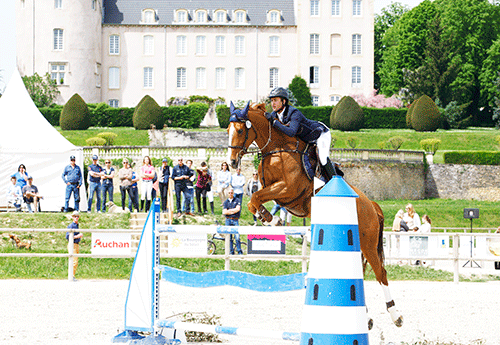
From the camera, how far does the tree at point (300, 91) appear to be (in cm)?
6340

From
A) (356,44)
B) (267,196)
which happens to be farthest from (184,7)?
(267,196)

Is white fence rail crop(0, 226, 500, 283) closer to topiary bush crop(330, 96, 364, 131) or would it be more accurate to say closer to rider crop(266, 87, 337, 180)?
rider crop(266, 87, 337, 180)

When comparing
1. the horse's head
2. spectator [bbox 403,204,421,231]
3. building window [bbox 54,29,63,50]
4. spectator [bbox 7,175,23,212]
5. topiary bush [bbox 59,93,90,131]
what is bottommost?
spectator [bbox 403,204,421,231]

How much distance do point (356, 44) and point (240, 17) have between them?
442 inches

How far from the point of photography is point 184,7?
70125 millimetres

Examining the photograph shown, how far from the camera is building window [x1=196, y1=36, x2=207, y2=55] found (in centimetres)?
6869

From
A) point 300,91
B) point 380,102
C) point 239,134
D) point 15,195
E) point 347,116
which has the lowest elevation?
point 15,195

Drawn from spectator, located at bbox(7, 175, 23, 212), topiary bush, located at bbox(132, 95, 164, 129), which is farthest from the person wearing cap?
topiary bush, located at bbox(132, 95, 164, 129)

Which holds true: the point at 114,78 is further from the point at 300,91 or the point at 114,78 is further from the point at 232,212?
the point at 232,212

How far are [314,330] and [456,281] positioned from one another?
452 inches

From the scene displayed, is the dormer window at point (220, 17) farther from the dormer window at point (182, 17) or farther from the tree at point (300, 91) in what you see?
the tree at point (300, 91)

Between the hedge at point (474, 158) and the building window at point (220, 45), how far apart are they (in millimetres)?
30176

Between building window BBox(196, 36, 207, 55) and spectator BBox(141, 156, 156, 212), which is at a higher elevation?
building window BBox(196, 36, 207, 55)

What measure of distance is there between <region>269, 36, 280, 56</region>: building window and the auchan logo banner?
54.2 meters
